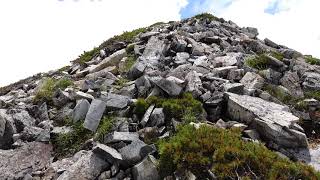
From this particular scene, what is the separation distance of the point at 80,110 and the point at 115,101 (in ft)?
4.38

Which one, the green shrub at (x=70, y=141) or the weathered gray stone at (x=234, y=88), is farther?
the weathered gray stone at (x=234, y=88)

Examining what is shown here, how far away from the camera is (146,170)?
11.9m

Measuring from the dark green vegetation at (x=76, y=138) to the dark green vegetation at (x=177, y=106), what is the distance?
1.21 meters

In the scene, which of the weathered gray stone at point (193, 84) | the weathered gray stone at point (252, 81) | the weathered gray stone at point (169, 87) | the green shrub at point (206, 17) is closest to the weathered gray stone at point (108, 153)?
the weathered gray stone at point (169, 87)

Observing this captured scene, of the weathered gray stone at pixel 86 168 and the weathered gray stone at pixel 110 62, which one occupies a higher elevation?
the weathered gray stone at pixel 110 62

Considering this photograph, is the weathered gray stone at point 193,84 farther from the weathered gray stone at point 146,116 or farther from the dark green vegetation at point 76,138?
the dark green vegetation at point 76,138

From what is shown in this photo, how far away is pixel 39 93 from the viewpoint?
18.2 metres

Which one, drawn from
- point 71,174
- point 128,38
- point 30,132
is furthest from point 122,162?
point 128,38

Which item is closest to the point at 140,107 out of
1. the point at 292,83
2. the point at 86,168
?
the point at 86,168

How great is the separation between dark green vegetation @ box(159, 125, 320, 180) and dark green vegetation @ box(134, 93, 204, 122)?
1.94 m

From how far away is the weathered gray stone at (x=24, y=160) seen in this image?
1331cm

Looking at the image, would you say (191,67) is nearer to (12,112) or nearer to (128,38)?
(12,112)

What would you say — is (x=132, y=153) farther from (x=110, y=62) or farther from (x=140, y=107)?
(x=110, y=62)

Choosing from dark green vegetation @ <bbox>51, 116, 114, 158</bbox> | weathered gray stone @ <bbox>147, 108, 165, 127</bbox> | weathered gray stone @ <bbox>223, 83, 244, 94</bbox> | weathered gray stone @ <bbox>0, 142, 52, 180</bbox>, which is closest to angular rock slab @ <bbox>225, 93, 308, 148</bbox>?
weathered gray stone @ <bbox>223, 83, 244, 94</bbox>
